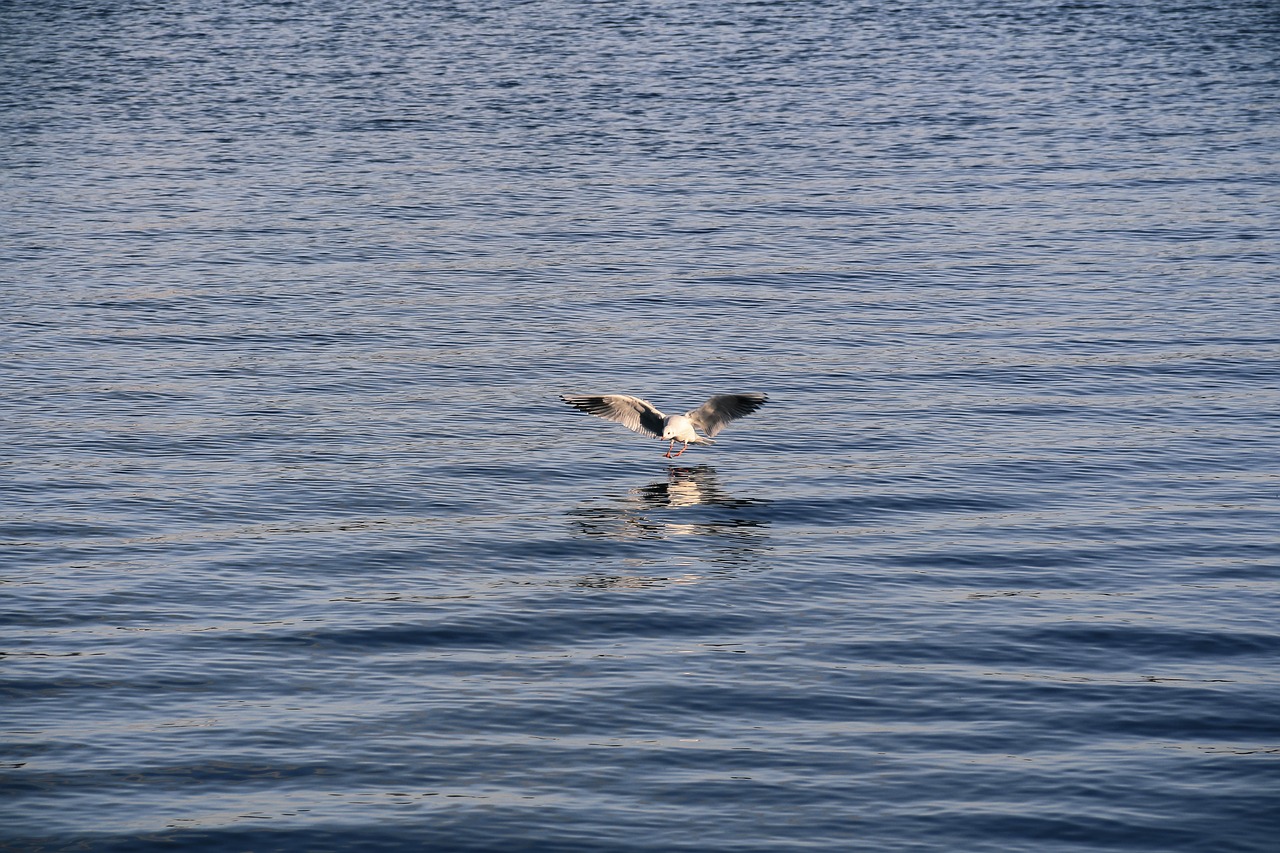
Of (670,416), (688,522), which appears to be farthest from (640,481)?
(688,522)

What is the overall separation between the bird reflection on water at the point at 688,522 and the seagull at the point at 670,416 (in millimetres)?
901

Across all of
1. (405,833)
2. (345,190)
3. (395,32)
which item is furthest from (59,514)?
(395,32)

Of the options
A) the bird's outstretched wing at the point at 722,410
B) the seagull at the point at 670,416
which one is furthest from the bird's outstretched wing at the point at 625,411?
the bird's outstretched wing at the point at 722,410

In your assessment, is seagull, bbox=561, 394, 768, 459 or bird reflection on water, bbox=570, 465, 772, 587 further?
seagull, bbox=561, 394, 768, 459

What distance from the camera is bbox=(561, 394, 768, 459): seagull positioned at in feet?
101

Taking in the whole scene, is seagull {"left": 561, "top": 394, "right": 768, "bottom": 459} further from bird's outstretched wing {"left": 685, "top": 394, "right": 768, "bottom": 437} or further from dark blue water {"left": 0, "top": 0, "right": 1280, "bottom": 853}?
dark blue water {"left": 0, "top": 0, "right": 1280, "bottom": 853}

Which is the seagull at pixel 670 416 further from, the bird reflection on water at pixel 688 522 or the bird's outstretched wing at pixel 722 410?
the bird reflection on water at pixel 688 522

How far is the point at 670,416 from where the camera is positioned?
3161 centimetres

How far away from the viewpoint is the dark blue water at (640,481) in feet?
67.6

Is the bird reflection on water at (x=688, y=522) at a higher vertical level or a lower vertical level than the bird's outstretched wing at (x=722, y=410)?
lower

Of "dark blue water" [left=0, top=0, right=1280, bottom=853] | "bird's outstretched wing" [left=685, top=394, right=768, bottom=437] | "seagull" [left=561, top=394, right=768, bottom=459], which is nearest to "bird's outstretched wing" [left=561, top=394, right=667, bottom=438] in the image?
"seagull" [left=561, top=394, right=768, bottom=459]

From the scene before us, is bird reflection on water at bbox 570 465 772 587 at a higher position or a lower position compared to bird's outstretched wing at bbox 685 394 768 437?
lower

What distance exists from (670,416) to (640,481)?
4.17 feet

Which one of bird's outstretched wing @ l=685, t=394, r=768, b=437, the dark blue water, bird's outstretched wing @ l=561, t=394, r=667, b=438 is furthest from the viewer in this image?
bird's outstretched wing @ l=685, t=394, r=768, b=437
